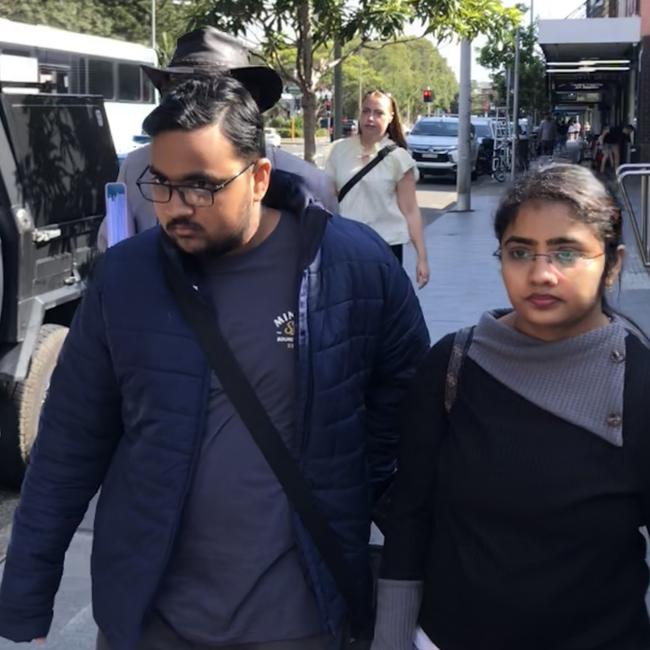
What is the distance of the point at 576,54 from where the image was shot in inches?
Result: 1045

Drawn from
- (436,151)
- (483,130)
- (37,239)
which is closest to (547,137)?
(483,130)

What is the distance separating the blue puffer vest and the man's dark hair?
0.67 feet

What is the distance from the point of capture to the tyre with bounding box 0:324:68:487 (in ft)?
17.5

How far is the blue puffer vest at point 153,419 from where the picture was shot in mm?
2121

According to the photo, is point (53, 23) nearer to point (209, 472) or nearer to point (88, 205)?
point (88, 205)

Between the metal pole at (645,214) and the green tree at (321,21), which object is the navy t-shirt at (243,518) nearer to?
the metal pole at (645,214)

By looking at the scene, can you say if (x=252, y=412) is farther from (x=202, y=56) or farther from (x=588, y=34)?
(x=588, y=34)

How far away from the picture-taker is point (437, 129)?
3086cm

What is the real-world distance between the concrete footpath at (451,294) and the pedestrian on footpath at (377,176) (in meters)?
0.61

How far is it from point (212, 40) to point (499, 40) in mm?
7679

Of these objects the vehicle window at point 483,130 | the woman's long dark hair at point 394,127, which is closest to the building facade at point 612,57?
the vehicle window at point 483,130

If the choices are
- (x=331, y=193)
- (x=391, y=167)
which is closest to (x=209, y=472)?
(x=331, y=193)

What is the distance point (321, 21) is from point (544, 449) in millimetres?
9019

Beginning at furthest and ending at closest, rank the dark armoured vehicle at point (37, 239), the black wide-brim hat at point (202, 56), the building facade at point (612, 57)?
the building facade at point (612, 57)
the dark armoured vehicle at point (37, 239)
the black wide-brim hat at point (202, 56)
